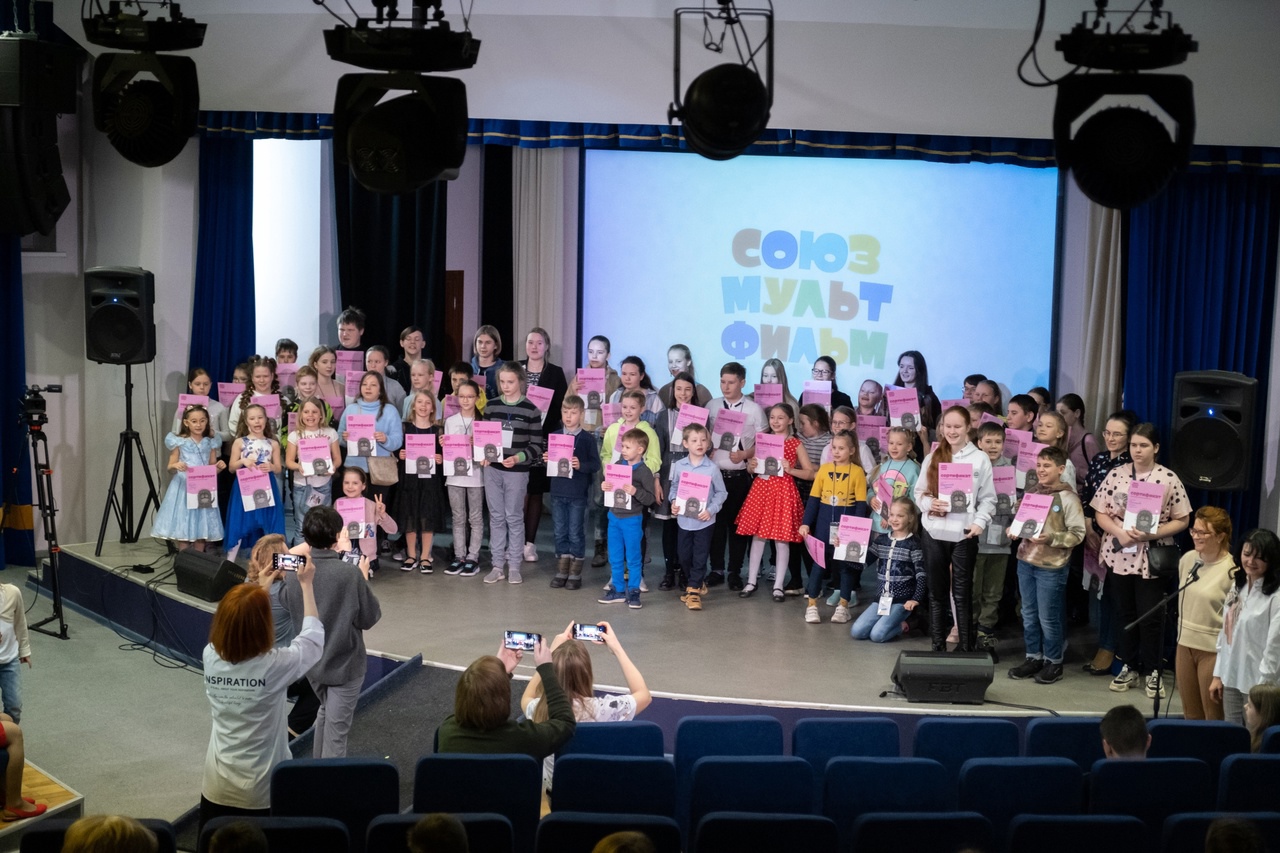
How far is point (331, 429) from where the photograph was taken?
9.01 meters

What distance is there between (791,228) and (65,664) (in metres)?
6.14

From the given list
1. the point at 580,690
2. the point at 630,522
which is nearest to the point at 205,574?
the point at 630,522

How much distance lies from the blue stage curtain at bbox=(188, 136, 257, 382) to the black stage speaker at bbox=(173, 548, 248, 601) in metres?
2.52

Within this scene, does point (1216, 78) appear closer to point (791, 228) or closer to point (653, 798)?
point (791, 228)

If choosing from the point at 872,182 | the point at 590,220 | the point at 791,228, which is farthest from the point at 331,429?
the point at 872,182

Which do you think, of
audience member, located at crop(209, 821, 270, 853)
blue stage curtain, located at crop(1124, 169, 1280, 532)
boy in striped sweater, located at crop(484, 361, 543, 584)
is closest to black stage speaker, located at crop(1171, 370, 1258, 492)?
blue stage curtain, located at crop(1124, 169, 1280, 532)

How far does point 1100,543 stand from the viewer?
7.71 m

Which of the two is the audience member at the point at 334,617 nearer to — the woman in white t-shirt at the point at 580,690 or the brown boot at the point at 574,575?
the woman in white t-shirt at the point at 580,690

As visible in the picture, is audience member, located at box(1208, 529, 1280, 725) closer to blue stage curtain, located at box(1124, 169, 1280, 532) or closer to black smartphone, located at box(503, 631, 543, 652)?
blue stage curtain, located at box(1124, 169, 1280, 532)

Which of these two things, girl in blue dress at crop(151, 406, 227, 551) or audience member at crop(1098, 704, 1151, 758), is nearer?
audience member at crop(1098, 704, 1151, 758)

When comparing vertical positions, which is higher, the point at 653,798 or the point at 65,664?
the point at 653,798

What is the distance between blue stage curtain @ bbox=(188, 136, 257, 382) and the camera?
10.4m

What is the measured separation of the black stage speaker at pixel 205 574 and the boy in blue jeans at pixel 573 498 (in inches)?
84.1

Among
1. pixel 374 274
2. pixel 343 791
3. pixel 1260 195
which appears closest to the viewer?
pixel 343 791
